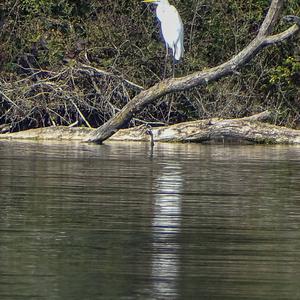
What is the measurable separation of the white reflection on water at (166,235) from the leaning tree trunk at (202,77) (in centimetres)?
609

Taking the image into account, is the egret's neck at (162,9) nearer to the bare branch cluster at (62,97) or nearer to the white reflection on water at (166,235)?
the bare branch cluster at (62,97)

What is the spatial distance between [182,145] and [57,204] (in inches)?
426

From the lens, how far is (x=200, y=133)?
2103 centimetres

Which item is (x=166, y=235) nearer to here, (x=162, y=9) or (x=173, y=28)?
(x=173, y=28)

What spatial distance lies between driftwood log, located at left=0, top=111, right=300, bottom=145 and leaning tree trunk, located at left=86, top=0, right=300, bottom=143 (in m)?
0.68

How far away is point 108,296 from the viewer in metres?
5.90

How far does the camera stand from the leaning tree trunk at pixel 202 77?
1852 centimetres

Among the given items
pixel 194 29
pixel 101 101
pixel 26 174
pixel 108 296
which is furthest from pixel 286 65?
pixel 108 296

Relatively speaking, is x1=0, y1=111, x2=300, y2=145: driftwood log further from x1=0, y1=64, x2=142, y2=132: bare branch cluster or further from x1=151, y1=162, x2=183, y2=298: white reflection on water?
x1=151, y1=162, x2=183, y2=298: white reflection on water

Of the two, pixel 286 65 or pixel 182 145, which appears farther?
pixel 286 65

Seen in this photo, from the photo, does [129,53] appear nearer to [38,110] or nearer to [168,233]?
[38,110]

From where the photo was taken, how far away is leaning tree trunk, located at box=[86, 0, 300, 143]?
60.7 feet

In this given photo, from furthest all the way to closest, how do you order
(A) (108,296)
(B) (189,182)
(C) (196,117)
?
(C) (196,117) → (B) (189,182) → (A) (108,296)

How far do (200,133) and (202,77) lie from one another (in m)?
1.76
